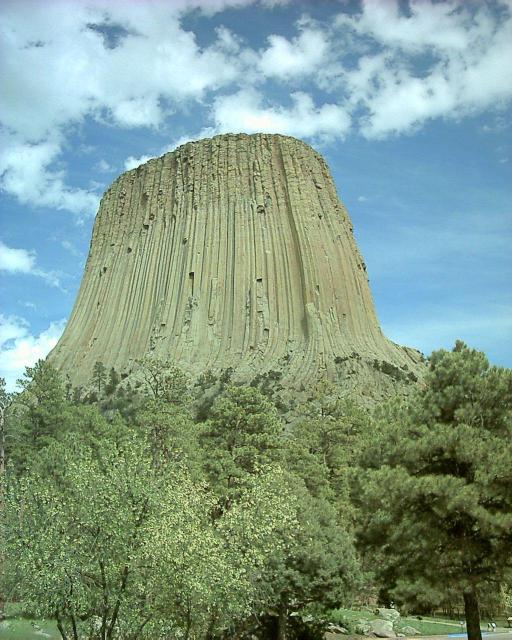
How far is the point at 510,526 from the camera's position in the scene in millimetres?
15914

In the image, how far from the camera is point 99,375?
81.0m

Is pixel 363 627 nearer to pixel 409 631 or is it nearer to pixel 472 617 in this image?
pixel 409 631

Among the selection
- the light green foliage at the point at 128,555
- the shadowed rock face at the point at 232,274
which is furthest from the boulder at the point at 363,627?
the shadowed rock face at the point at 232,274

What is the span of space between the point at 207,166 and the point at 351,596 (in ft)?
252

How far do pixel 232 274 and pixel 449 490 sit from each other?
234ft

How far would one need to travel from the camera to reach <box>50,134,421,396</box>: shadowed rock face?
7981 cm

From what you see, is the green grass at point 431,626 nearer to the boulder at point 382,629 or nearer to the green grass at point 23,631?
the boulder at point 382,629

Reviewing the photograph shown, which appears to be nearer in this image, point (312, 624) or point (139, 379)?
point (312, 624)

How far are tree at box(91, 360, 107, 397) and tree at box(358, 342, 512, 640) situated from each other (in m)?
64.7

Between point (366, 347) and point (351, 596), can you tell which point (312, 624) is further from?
point (366, 347)

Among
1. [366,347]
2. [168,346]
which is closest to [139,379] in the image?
[168,346]

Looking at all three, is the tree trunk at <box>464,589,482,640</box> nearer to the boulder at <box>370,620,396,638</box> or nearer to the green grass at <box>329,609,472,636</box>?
the green grass at <box>329,609,472,636</box>

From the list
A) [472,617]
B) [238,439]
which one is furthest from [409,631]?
[472,617]

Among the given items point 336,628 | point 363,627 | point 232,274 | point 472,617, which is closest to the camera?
point 472,617
